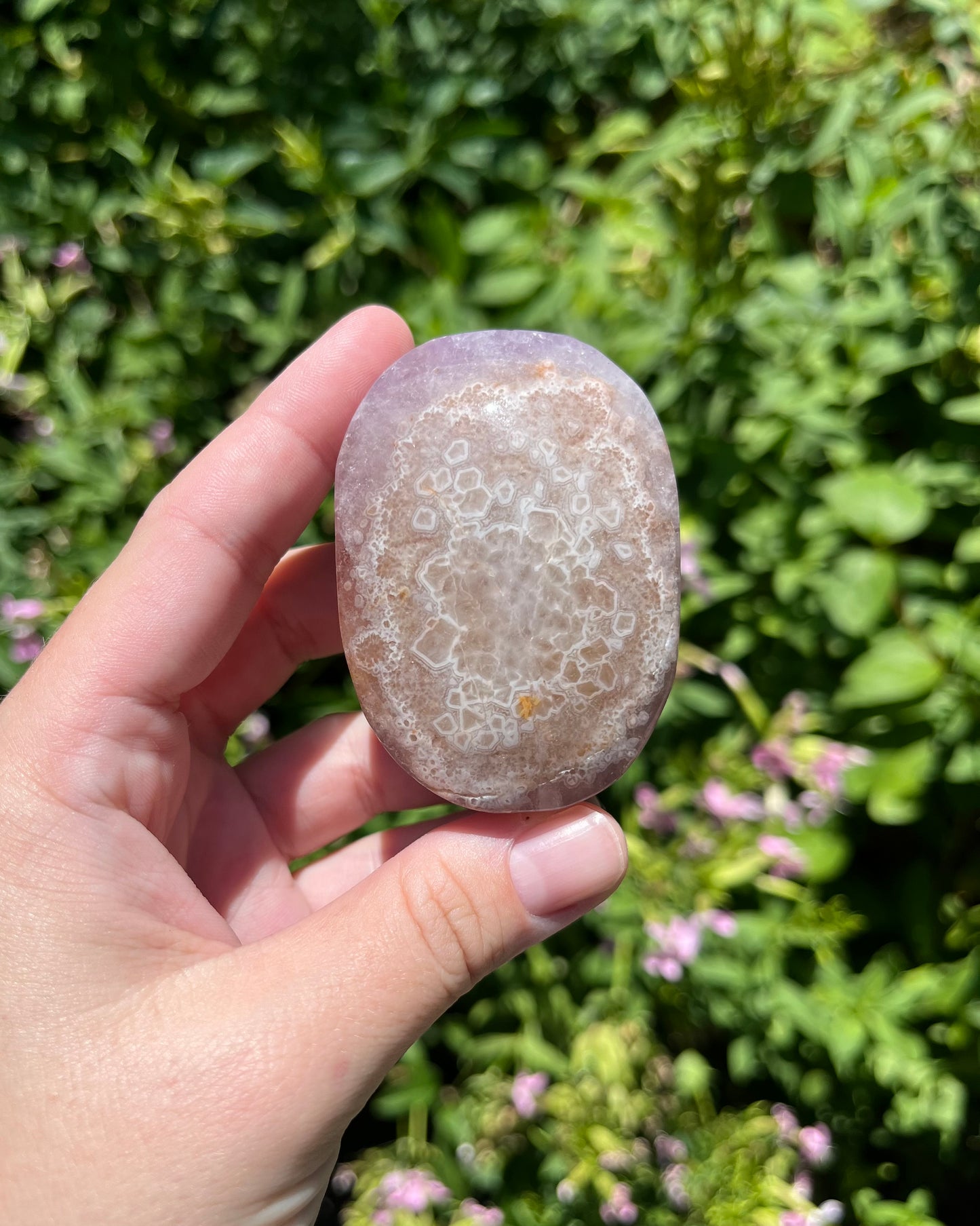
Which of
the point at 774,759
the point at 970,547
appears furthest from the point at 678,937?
the point at 970,547

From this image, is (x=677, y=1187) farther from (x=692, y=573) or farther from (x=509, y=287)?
(x=509, y=287)

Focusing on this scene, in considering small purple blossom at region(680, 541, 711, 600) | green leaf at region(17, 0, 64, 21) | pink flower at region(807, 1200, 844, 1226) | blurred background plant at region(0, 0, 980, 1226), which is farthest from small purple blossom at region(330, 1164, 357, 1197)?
green leaf at region(17, 0, 64, 21)

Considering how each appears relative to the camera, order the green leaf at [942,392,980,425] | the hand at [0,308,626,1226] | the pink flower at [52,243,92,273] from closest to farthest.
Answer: the hand at [0,308,626,1226], the green leaf at [942,392,980,425], the pink flower at [52,243,92,273]

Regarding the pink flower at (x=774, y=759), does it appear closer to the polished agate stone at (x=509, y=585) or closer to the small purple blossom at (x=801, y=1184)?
the polished agate stone at (x=509, y=585)

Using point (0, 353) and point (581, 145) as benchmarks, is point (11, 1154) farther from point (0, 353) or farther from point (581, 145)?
point (581, 145)

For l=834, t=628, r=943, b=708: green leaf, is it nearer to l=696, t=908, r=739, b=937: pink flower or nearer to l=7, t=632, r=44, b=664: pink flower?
l=696, t=908, r=739, b=937: pink flower
